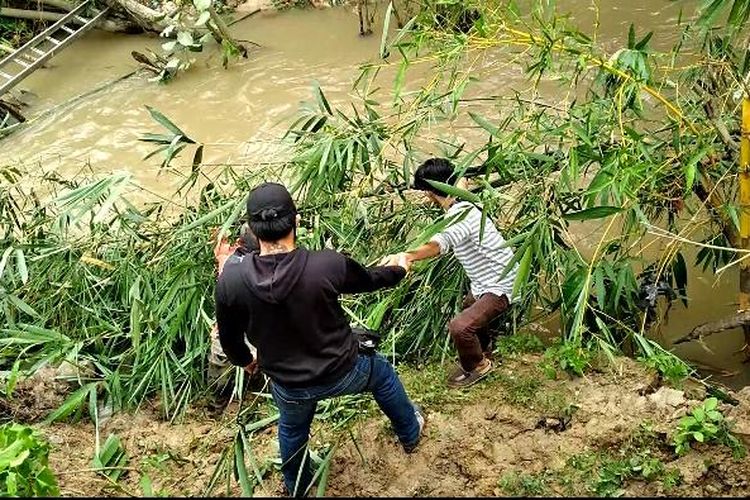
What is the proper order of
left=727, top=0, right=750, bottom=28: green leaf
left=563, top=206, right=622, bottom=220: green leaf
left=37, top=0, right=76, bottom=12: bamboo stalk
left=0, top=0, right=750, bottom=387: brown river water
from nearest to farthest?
left=563, top=206, right=622, bottom=220: green leaf < left=727, top=0, right=750, bottom=28: green leaf < left=0, top=0, right=750, bottom=387: brown river water < left=37, top=0, right=76, bottom=12: bamboo stalk

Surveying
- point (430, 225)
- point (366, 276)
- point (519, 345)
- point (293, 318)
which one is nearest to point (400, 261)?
point (366, 276)

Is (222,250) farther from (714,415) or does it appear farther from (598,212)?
(714,415)

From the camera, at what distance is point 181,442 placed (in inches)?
162

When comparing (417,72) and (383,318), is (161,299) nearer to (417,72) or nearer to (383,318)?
(383,318)

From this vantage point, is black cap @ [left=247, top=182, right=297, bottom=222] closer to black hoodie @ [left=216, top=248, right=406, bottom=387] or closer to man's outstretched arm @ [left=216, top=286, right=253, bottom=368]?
black hoodie @ [left=216, top=248, right=406, bottom=387]

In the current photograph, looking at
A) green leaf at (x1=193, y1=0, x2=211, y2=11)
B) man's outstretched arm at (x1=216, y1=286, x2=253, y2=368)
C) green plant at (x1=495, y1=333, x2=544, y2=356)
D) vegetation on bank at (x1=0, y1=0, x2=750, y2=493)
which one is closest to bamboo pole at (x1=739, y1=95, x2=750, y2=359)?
vegetation on bank at (x1=0, y1=0, x2=750, y2=493)

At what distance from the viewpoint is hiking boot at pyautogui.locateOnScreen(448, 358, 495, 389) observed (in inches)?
154

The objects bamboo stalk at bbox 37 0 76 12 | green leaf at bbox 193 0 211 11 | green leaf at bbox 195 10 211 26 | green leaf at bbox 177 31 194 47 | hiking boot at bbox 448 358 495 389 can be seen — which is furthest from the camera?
bamboo stalk at bbox 37 0 76 12

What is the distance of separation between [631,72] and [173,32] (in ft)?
23.6

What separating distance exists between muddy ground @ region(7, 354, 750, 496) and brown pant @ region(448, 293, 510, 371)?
0.15 meters

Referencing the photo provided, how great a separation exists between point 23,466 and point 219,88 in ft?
20.7

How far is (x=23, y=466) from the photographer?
10.2ft

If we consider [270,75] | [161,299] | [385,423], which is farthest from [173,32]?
[385,423]

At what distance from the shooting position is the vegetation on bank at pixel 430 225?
379 centimetres
